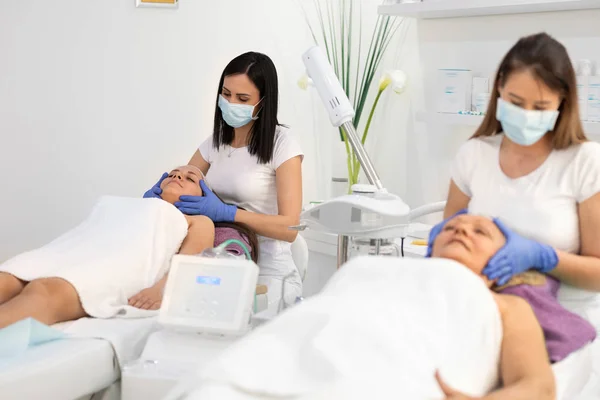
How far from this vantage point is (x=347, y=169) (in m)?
3.82

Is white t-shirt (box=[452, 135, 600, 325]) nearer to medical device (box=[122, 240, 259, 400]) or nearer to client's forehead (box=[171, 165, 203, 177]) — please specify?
medical device (box=[122, 240, 259, 400])

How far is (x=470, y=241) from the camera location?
Result: 1.62 metres

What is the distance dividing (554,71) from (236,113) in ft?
4.07

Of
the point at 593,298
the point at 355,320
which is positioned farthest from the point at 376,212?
the point at 593,298

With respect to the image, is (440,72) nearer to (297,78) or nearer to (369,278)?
(297,78)

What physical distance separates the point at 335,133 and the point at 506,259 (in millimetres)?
2284

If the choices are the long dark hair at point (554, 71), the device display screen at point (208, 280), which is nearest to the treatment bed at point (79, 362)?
the device display screen at point (208, 280)

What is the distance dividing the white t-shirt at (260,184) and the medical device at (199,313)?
2.55ft

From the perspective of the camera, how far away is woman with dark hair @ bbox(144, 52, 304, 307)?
264 centimetres

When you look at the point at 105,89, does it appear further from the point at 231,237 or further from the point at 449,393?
the point at 449,393

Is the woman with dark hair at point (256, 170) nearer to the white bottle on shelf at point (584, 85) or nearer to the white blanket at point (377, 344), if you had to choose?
the white bottle on shelf at point (584, 85)

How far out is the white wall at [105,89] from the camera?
3.66m

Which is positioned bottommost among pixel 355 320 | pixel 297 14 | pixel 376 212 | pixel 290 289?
pixel 290 289

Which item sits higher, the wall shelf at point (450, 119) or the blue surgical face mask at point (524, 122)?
the blue surgical face mask at point (524, 122)
